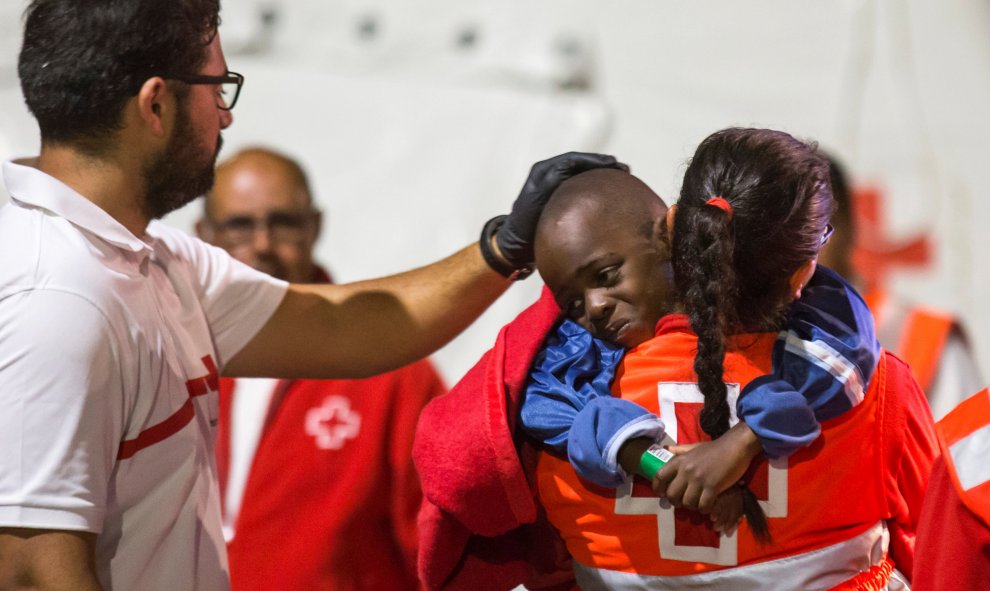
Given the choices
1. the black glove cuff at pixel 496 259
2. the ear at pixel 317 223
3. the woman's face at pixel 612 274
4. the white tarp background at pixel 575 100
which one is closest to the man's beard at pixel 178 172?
the black glove cuff at pixel 496 259

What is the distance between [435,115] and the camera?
9.55 feet

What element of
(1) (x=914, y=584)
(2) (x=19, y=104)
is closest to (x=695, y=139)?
(2) (x=19, y=104)

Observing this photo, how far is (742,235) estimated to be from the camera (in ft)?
A: 3.62

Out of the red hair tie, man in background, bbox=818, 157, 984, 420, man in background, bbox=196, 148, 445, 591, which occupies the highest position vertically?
the red hair tie

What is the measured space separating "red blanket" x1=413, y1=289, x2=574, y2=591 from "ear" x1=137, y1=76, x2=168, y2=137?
486 millimetres

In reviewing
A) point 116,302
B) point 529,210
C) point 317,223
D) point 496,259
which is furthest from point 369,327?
point 317,223

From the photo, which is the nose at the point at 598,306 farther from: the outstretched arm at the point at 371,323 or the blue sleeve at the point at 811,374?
the outstretched arm at the point at 371,323

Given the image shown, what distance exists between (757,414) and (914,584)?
203 mm

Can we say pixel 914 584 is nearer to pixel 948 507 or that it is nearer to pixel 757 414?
pixel 948 507

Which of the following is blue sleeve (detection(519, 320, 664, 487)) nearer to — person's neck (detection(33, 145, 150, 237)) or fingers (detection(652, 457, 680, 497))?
fingers (detection(652, 457, 680, 497))

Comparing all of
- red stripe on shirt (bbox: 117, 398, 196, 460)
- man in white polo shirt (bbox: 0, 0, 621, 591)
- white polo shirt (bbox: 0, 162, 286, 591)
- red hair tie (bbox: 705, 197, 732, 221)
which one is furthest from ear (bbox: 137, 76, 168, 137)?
red hair tie (bbox: 705, 197, 732, 221)

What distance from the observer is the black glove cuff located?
1.61 meters

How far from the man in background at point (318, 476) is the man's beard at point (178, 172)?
2.52ft

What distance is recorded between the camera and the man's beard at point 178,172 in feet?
4.65
